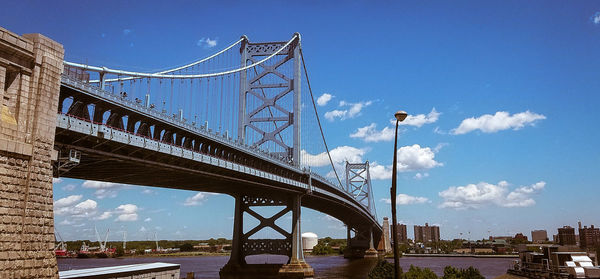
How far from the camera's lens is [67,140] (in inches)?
1031

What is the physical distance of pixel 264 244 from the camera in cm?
6138

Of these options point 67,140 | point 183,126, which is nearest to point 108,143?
point 67,140

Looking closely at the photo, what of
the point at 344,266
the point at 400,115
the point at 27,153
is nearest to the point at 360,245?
the point at 344,266

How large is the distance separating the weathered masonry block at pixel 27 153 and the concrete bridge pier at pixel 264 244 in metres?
41.3

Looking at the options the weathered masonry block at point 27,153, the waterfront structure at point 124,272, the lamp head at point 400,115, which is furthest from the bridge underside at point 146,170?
the lamp head at point 400,115

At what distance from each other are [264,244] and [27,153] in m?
44.9

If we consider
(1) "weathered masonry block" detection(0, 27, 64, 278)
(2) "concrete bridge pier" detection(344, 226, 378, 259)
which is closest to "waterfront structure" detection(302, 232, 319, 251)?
(2) "concrete bridge pier" detection(344, 226, 378, 259)

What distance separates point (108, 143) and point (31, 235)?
10372 mm

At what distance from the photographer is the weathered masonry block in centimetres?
1777

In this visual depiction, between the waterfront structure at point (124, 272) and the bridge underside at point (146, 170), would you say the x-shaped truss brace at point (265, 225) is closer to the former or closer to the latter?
the bridge underside at point (146, 170)

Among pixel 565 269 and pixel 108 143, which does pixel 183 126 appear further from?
pixel 565 269

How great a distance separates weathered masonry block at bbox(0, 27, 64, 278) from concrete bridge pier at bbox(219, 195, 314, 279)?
4132 centimetres

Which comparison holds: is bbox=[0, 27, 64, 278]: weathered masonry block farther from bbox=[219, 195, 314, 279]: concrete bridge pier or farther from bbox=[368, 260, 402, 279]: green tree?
bbox=[219, 195, 314, 279]: concrete bridge pier

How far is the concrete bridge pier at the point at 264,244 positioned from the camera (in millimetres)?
59156
